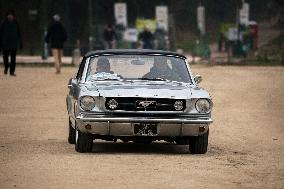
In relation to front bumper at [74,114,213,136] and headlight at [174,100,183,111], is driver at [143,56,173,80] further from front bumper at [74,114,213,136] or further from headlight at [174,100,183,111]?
front bumper at [74,114,213,136]

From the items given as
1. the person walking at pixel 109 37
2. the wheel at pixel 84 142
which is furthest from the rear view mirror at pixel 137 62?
the person walking at pixel 109 37

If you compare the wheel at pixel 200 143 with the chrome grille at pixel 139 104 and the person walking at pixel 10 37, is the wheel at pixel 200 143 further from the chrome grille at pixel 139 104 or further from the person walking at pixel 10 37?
the person walking at pixel 10 37

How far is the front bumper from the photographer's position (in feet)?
52.2

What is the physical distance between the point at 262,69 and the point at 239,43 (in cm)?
1083

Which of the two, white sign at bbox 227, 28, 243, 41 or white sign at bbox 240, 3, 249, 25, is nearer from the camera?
white sign at bbox 240, 3, 249, 25

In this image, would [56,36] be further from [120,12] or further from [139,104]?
[139,104]

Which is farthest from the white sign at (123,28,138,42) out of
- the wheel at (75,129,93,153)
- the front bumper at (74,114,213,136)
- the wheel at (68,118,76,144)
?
the front bumper at (74,114,213,136)

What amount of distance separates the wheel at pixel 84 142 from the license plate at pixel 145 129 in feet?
2.08

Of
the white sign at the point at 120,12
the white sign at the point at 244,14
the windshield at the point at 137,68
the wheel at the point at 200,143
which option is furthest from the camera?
the white sign at the point at 120,12

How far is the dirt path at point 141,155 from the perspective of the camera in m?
13.2

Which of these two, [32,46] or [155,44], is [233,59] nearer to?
[155,44]

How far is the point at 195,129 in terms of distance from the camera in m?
16.1

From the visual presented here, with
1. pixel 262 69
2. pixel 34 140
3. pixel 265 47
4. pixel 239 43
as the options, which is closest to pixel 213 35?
pixel 265 47

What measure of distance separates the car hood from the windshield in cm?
48
